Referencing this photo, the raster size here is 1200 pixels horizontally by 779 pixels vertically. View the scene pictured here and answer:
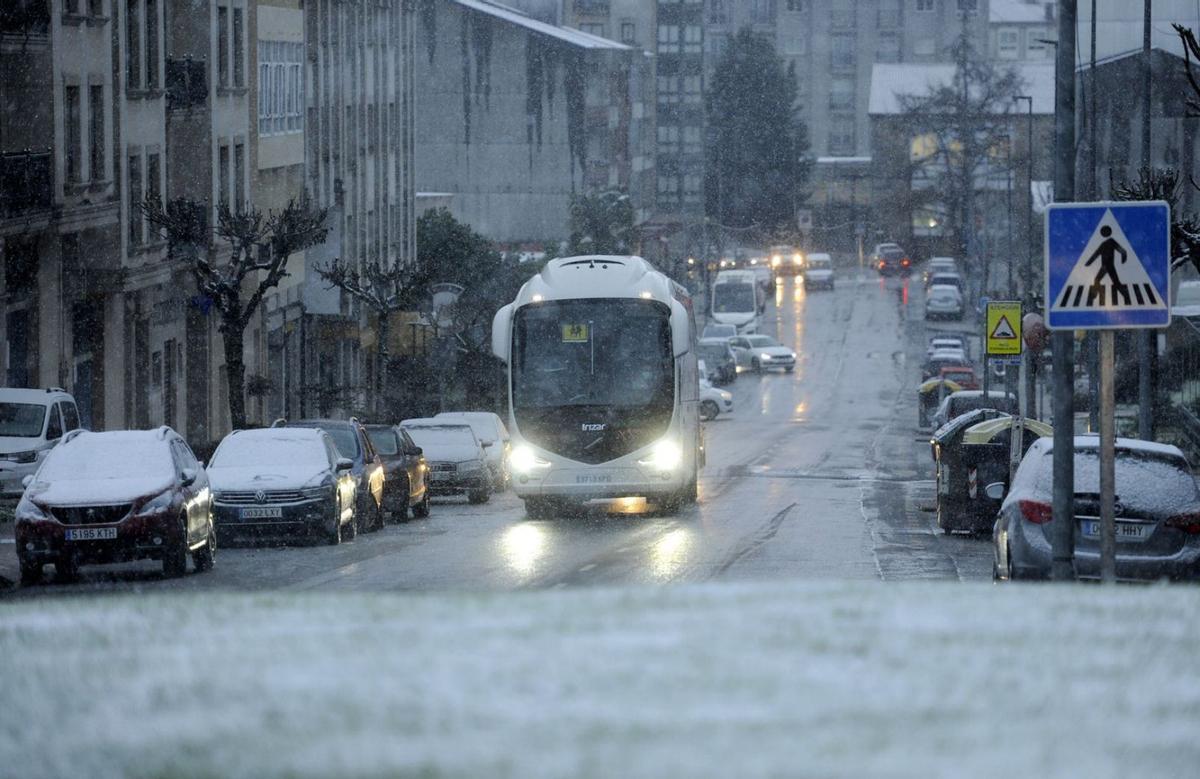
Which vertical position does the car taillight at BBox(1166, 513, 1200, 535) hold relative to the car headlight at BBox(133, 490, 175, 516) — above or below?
above

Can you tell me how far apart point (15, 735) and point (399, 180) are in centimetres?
7293

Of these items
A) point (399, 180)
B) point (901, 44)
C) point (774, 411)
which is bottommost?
point (774, 411)

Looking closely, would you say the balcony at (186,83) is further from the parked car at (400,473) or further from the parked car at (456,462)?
the parked car at (400,473)

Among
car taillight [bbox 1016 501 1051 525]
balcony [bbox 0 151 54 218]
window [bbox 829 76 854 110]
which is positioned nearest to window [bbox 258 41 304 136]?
balcony [bbox 0 151 54 218]

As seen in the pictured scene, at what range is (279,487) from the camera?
982 inches

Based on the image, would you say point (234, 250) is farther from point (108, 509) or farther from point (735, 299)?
point (735, 299)

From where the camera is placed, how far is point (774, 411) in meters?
71.9

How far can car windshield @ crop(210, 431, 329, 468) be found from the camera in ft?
84.6

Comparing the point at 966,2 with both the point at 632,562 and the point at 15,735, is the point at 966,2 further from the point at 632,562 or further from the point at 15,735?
the point at 15,735

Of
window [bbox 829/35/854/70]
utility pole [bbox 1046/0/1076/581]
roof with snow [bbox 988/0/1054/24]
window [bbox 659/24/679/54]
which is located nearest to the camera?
utility pole [bbox 1046/0/1076/581]

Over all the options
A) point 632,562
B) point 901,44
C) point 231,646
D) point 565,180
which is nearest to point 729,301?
point 565,180

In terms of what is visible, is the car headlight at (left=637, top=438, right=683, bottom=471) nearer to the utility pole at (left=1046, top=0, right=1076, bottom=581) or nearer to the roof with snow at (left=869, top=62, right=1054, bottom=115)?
the utility pole at (left=1046, top=0, right=1076, bottom=581)

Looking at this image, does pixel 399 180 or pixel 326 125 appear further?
pixel 399 180

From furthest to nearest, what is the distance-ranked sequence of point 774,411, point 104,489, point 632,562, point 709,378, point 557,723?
point 709,378 → point 774,411 → point 632,562 → point 104,489 → point 557,723
